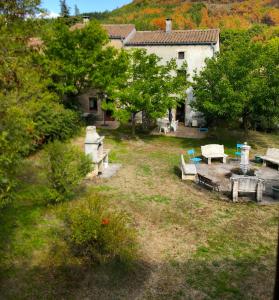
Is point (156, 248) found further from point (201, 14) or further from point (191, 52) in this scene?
point (201, 14)

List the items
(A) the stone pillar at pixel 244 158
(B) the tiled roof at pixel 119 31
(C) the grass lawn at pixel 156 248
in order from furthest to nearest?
(B) the tiled roof at pixel 119 31 < (A) the stone pillar at pixel 244 158 < (C) the grass lawn at pixel 156 248

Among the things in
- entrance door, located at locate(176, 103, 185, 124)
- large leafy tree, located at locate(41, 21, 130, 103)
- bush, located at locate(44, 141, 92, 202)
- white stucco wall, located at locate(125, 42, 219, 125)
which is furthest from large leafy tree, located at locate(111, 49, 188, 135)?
bush, located at locate(44, 141, 92, 202)

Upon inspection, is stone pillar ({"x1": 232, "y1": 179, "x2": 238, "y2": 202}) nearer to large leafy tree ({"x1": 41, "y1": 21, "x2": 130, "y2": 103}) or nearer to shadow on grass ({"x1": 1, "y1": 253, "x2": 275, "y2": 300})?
shadow on grass ({"x1": 1, "y1": 253, "x2": 275, "y2": 300})

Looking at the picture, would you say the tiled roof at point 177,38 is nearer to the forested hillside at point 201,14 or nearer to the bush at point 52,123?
the bush at point 52,123

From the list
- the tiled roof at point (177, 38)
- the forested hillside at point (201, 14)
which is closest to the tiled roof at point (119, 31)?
the tiled roof at point (177, 38)

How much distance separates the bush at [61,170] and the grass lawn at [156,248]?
2.12 ft

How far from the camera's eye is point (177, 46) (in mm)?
28719

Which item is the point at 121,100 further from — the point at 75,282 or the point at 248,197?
the point at 75,282

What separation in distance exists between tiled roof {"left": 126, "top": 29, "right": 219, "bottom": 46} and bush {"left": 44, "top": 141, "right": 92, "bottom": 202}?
62.9ft

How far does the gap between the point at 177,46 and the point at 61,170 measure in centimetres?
2005

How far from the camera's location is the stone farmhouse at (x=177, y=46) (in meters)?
28.2

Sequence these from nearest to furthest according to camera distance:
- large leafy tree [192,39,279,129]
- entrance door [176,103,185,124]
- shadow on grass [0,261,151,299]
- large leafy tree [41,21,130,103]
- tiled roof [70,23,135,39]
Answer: shadow on grass [0,261,151,299]
large leafy tree [192,39,279,129]
large leafy tree [41,21,130,103]
tiled roof [70,23,135,39]
entrance door [176,103,185,124]

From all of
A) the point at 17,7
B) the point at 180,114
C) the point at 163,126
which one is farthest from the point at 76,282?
the point at 180,114

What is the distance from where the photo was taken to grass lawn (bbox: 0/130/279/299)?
8.25 meters
